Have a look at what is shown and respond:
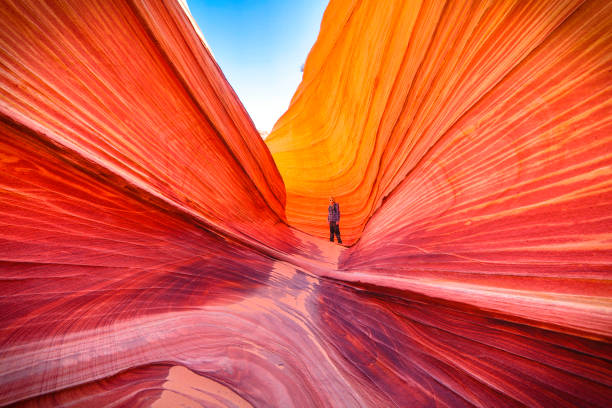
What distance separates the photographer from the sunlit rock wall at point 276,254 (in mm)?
469

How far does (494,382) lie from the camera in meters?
0.47

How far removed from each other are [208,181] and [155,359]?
732mm

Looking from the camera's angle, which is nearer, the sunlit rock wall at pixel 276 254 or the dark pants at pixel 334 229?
the sunlit rock wall at pixel 276 254

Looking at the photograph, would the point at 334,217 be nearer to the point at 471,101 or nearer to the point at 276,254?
the point at 276,254

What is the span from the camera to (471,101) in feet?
2.75

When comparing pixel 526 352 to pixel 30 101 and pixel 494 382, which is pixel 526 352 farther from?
pixel 30 101

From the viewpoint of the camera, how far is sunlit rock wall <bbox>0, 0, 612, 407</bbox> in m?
0.47

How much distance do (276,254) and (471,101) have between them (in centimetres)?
105

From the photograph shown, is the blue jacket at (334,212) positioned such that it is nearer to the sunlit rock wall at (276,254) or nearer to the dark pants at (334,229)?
the dark pants at (334,229)

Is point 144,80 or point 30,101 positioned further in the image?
point 144,80

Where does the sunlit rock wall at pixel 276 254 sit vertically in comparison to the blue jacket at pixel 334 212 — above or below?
below

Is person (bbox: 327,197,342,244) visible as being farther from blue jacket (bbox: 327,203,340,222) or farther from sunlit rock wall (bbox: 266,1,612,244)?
sunlit rock wall (bbox: 266,1,612,244)

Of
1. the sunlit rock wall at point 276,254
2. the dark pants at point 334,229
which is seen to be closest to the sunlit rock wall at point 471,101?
the sunlit rock wall at point 276,254

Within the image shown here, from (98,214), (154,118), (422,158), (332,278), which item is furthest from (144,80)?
(422,158)
